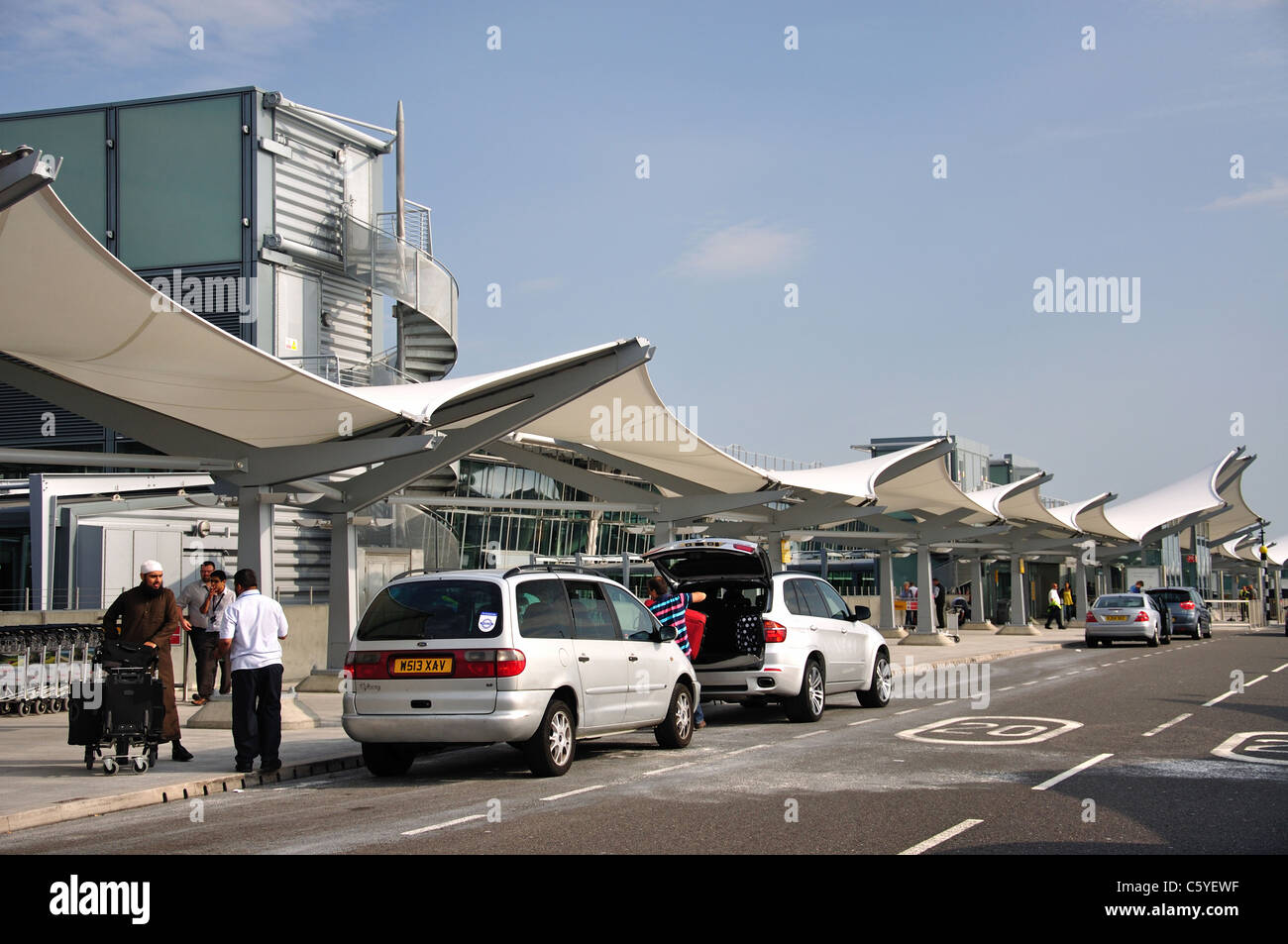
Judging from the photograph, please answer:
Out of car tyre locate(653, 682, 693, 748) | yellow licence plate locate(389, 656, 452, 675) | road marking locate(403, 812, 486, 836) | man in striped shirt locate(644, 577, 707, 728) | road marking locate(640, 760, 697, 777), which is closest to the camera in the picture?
road marking locate(403, 812, 486, 836)

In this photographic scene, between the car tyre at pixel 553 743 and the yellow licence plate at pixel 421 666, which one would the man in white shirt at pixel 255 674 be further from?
the car tyre at pixel 553 743

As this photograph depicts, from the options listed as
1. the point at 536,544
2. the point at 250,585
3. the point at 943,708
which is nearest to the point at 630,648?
the point at 250,585

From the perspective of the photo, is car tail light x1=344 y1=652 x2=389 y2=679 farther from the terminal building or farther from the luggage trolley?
the terminal building

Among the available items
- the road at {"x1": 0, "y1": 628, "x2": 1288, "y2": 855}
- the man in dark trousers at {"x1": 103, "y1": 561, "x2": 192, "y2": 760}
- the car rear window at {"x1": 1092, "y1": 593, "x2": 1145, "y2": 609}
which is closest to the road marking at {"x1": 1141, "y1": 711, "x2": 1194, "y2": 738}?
the road at {"x1": 0, "y1": 628, "x2": 1288, "y2": 855}

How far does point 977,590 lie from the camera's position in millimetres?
52781

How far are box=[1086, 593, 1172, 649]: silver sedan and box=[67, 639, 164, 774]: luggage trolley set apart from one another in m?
29.6

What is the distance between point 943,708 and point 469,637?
857 centimetres

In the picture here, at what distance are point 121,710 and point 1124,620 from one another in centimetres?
3016

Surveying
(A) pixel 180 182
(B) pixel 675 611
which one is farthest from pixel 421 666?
(A) pixel 180 182

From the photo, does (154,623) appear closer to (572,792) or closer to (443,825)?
(572,792)

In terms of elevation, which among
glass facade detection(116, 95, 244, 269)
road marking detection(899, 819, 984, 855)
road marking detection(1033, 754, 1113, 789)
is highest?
glass facade detection(116, 95, 244, 269)

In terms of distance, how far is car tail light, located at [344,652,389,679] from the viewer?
35.5ft
